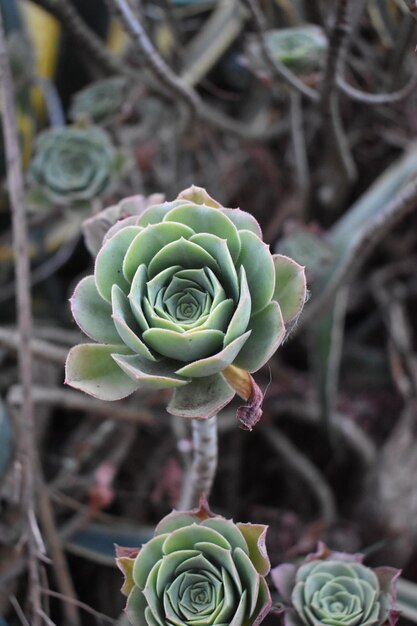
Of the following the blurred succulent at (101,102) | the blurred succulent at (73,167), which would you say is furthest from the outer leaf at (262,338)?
the blurred succulent at (101,102)

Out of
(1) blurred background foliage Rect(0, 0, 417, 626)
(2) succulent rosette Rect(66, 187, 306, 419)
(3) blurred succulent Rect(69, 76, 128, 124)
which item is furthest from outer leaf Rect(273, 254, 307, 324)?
(3) blurred succulent Rect(69, 76, 128, 124)

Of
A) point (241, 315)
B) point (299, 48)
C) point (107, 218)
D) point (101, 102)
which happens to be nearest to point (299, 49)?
point (299, 48)

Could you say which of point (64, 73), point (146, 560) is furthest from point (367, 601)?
point (64, 73)

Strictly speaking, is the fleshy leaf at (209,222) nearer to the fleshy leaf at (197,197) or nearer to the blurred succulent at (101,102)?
the fleshy leaf at (197,197)

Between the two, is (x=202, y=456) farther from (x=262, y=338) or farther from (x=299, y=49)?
(x=299, y=49)

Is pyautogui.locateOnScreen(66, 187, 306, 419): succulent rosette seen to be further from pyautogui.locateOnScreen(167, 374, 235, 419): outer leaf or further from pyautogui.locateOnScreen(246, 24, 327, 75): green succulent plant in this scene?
pyautogui.locateOnScreen(246, 24, 327, 75): green succulent plant

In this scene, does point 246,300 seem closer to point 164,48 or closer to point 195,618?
point 195,618

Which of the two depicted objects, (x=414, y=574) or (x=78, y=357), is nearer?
(x=78, y=357)
